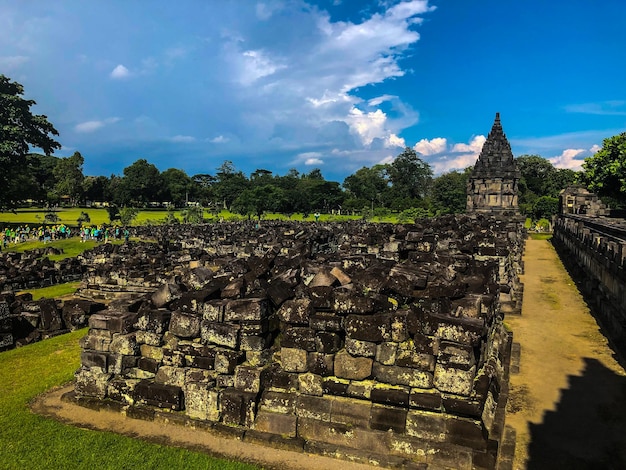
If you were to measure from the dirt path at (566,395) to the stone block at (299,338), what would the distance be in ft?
8.40

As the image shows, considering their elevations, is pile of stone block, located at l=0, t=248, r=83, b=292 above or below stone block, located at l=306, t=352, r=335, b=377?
below

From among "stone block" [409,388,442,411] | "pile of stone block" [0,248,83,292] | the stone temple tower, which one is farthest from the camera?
the stone temple tower

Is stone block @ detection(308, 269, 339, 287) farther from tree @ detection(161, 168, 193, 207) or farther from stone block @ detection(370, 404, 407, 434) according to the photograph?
tree @ detection(161, 168, 193, 207)

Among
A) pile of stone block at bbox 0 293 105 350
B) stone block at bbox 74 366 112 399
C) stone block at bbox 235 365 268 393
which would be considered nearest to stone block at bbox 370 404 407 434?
stone block at bbox 235 365 268 393

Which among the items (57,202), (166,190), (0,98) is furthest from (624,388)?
(166,190)

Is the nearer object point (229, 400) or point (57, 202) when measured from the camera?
point (229, 400)

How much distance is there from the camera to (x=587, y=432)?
5.30 meters

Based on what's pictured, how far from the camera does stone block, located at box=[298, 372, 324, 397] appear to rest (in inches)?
186

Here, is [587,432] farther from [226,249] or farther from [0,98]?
[0,98]

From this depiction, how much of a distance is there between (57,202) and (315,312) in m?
87.7

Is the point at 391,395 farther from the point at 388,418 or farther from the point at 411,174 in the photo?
the point at 411,174

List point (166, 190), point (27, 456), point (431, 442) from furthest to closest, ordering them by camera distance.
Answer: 1. point (166, 190)
2. point (27, 456)
3. point (431, 442)

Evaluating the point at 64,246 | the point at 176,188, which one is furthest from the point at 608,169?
the point at 176,188

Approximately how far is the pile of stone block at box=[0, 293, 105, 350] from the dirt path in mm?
9590
